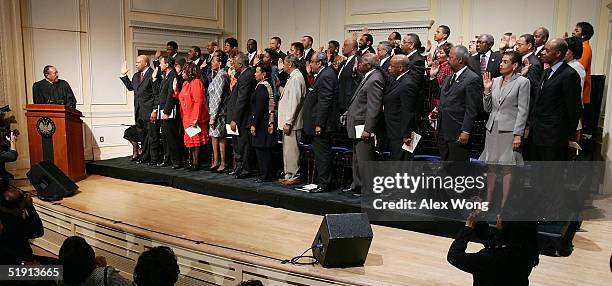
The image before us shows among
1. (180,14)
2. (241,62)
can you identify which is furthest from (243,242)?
(180,14)

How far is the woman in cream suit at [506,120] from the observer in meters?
3.53

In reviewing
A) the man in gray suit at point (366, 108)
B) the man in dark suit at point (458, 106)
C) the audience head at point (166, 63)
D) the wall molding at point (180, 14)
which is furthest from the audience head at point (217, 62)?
the man in dark suit at point (458, 106)

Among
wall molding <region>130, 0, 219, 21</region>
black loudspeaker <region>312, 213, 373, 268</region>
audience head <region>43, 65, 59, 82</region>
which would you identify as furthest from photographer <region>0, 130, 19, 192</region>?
black loudspeaker <region>312, 213, 373, 268</region>

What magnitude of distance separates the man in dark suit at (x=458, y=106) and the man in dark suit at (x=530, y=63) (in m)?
0.54

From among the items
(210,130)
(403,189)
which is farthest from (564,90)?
(210,130)

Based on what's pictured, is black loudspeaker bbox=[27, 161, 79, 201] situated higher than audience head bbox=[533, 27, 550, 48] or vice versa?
audience head bbox=[533, 27, 550, 48]

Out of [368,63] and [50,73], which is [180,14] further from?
[368,63]

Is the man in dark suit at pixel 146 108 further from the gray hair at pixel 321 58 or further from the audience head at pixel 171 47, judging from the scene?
the gray hair at pixel 321 58

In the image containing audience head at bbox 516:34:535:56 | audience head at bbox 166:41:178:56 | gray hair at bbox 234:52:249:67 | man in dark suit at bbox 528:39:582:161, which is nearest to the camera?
man in dark suit at bbox 528:39:582:161

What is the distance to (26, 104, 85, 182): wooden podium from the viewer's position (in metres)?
5.29

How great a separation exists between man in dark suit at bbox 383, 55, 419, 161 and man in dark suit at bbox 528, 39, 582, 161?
2.98 feet

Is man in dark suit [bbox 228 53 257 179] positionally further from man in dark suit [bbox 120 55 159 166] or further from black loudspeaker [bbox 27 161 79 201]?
black loudspeaker [bbox 27 161 79 201]

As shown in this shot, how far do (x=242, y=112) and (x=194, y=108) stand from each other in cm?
73

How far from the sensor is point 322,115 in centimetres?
454
